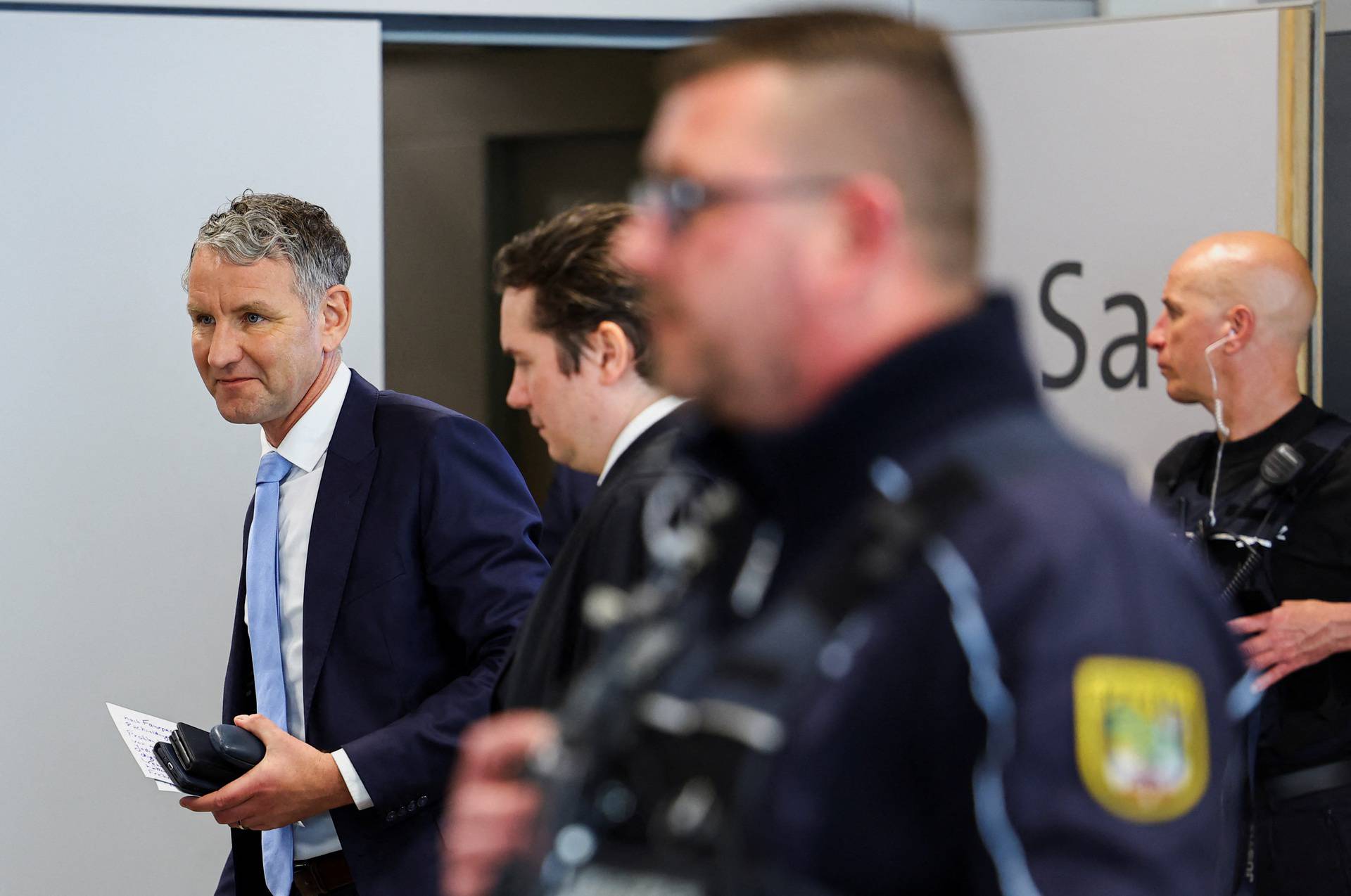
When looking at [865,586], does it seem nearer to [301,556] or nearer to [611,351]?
[611,351]

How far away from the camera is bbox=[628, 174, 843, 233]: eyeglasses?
845mm

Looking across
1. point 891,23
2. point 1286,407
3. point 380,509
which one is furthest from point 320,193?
point 891,23

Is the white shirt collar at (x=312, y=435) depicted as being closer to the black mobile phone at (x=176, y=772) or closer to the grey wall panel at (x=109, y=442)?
the black mobile phone at (x=176, y=772)

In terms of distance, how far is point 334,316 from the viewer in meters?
2.48

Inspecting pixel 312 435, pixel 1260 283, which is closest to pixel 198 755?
pixel 312 435

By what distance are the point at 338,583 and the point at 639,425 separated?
0.74 metres

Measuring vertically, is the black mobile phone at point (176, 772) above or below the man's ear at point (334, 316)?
below

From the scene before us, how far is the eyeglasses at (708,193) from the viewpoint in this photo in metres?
0.85

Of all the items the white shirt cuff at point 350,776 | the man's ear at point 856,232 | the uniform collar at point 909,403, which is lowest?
the white shirt cuff at point 350,776

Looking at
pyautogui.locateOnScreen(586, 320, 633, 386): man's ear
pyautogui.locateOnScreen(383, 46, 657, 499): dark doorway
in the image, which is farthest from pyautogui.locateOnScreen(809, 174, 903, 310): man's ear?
pyautogui.locateOnScreen(383, 46, 657, 499): dark doorway

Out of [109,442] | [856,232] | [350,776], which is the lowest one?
[350,776]

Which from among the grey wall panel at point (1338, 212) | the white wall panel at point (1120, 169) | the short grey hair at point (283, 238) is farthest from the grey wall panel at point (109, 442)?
the grey wall panel at point (1338, 212)

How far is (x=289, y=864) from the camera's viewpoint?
218 cm

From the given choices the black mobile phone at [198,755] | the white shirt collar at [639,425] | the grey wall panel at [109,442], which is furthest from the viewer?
the grey wall panel at [109,442]
